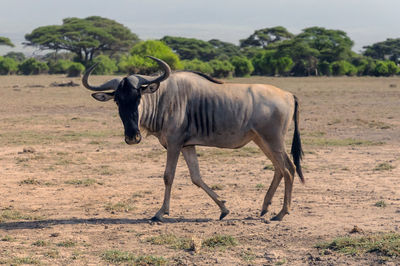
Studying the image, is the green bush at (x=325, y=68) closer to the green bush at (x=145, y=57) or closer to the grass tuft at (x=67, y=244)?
the green bush at (x=145, y=57)

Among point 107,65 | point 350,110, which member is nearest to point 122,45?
point 107,65

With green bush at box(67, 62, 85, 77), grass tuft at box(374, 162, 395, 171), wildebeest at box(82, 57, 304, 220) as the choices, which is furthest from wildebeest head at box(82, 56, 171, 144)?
green bush at box(67, 62, 85, 77)

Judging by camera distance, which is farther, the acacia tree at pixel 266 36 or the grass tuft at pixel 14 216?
the acacia tree at pixel 266 36

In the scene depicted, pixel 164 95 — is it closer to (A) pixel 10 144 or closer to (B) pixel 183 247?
(B) pixel 183 247

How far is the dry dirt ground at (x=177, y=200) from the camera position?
592cm

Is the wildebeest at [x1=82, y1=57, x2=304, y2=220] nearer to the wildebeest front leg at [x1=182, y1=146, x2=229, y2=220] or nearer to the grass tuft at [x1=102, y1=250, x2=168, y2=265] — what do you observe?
the wildebeest front leg at [x1=182, y1=146, x2=229, y2=220]

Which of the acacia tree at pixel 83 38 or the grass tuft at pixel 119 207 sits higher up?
the acacia tree at pixel 83 38

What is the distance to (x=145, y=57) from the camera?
33.5 m

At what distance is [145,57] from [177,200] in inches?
1022

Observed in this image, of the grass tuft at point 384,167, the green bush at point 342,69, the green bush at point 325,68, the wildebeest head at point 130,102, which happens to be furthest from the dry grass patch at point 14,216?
the green bush at point 325,68

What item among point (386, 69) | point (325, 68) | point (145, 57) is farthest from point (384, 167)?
point (325, 68)

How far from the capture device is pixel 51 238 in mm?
6414

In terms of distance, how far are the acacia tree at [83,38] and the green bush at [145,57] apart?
Answer: 2454 cm

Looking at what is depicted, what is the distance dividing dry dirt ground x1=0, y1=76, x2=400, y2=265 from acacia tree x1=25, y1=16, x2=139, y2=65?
46546 millimetres
